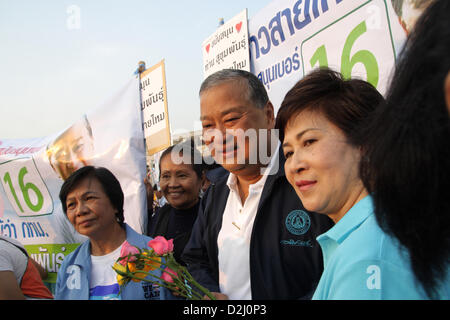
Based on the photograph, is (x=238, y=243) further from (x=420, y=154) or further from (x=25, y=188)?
(x=25, y=188)

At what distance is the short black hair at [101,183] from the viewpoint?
2.54 meters

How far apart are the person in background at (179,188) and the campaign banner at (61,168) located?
38 cm

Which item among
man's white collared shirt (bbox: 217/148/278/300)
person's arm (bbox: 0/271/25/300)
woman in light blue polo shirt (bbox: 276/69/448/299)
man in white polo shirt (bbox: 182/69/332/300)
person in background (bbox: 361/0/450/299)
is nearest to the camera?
person in background (bbox: 361/0/450/299)

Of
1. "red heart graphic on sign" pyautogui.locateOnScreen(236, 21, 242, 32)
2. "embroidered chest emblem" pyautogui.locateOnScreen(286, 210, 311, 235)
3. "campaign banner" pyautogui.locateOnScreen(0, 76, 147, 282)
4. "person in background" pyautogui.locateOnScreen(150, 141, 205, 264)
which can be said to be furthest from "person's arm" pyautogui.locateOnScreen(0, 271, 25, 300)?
"red heart graphic on sign" pyautogui.locateOnScreen(236, 21, 242, 32)

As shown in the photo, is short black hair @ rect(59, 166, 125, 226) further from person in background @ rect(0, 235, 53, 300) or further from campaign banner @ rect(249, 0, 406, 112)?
campaign banner @ rect(249, 0, 406, 112)

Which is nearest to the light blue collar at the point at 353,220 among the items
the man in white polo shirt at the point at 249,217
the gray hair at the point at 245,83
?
the man in white polo shirt at the point at 249,217

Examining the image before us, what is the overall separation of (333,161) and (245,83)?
2.70 feet

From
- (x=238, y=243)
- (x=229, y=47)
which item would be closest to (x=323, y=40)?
(x=229, y=47)

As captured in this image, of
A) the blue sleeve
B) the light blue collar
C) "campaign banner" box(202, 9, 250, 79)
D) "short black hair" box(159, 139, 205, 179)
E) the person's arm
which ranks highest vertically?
"campaign banner" box(202, 9, 250, 79)

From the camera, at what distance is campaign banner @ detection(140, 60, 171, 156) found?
126 inches

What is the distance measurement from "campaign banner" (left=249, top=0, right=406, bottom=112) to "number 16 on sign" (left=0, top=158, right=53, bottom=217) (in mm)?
2392

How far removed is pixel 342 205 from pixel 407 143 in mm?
492
